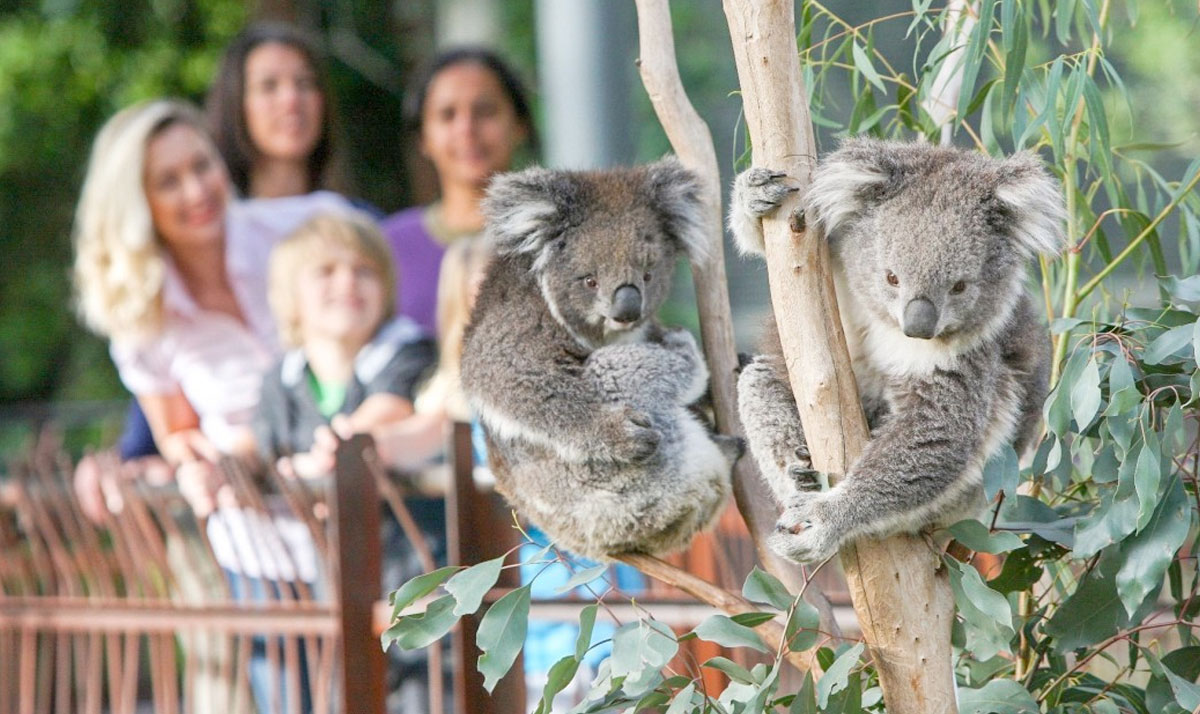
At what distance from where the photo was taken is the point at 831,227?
1542 mm

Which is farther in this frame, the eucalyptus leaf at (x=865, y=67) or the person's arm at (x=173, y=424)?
the person's arm at (x=173, y=424)

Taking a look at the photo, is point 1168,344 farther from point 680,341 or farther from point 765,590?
point 680,341

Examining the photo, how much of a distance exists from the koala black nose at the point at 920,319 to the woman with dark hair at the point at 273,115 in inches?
105

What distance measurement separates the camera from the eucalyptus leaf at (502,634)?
4.56ft

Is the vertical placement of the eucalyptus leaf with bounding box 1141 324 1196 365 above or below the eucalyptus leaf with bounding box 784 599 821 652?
above

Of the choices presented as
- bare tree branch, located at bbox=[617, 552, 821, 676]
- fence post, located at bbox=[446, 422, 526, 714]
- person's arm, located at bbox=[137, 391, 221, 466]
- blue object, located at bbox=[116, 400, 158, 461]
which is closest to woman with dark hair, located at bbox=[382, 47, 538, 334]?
person's arm, located at bbox=[137, 391, 221, 466]

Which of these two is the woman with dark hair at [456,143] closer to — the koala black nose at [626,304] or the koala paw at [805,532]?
the koala black nose at [626,304]

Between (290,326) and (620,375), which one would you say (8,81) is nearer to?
(290,326)

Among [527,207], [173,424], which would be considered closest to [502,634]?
[527,207]

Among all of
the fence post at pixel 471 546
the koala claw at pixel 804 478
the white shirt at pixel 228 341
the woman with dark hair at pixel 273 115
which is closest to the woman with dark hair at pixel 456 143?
the white shirt at pixel 228 341

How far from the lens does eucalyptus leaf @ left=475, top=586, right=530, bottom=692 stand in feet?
4.56

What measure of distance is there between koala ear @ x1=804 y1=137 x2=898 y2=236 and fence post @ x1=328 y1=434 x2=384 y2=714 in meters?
1.20

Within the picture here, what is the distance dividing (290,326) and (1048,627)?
2240mm

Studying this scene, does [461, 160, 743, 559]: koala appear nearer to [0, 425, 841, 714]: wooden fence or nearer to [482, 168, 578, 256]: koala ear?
[482, 168, 578, 256]: koala ear
